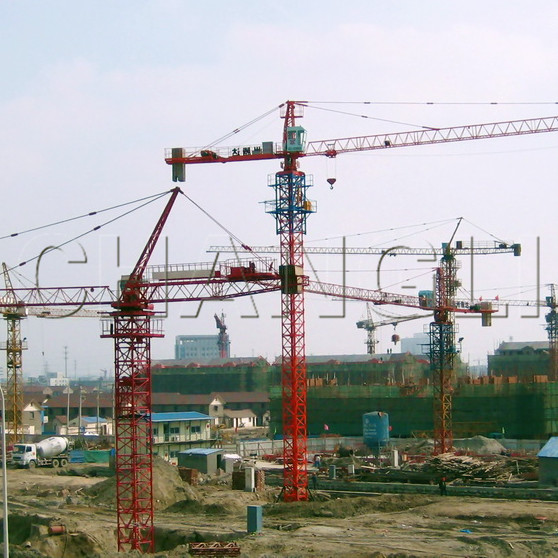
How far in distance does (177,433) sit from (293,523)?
3249cm

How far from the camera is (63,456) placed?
226 ft

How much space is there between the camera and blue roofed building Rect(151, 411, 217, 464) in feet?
228

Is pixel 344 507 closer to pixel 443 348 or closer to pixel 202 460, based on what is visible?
pixel 202 460

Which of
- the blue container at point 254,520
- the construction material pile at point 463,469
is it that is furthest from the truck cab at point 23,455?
the blue container at point 254,520

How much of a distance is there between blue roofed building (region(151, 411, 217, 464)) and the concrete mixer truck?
6.96m

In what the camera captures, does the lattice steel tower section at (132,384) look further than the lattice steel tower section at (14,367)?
No

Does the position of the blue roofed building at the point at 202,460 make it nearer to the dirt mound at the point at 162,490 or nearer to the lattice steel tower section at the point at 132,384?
the dirt mound at the point at 162,490

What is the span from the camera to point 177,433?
71.8m

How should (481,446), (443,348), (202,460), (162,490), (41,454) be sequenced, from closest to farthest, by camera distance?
(162,490)
(202,460)
(41,454)
(481,446)
(443,348)

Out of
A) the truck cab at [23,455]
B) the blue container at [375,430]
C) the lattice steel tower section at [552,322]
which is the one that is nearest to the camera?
the truck cab at [23,455]

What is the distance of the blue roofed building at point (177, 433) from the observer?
2741 inches

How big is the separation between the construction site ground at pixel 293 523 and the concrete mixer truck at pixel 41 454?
12970mm

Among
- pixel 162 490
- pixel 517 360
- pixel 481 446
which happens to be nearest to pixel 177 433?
pixel 162 490

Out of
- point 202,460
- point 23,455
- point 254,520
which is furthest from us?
point 23,455
